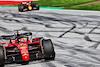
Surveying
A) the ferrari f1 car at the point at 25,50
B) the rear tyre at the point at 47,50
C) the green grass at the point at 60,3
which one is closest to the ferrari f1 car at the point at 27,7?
the green grass at the point at 60,3

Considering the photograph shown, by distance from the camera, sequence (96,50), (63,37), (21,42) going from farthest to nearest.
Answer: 1. (63,37)
2. (96,50)
3. (21,42)

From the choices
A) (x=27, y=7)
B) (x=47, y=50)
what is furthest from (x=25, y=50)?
(x=27, y=7)

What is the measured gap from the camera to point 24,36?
945 cm

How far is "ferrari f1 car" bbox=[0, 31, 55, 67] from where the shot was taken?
27.9ft

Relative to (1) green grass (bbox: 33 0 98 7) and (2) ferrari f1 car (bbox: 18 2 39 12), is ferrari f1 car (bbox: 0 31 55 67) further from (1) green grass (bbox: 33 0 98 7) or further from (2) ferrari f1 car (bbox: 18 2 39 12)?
(1) green grass (bbox: 33 0 98 7)

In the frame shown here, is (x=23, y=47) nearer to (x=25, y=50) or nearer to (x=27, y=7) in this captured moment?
(x=25, y=50)

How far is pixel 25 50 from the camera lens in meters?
8.73

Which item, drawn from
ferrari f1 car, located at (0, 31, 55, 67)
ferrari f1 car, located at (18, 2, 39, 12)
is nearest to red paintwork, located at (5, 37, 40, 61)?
ferrari f1 car, located at (0, 31, 55, 67)

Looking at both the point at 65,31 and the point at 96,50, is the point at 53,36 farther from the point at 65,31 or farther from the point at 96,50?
the point at 96,50

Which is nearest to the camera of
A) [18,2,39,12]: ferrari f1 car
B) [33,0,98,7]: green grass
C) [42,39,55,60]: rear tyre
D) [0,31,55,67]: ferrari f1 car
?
[0,31,55,67]: ferrari f1 car

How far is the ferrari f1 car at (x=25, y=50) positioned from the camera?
850 centimetres

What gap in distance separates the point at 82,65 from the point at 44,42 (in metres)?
1.78

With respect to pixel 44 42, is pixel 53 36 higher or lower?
lower

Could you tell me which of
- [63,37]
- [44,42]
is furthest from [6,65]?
[63,37]
